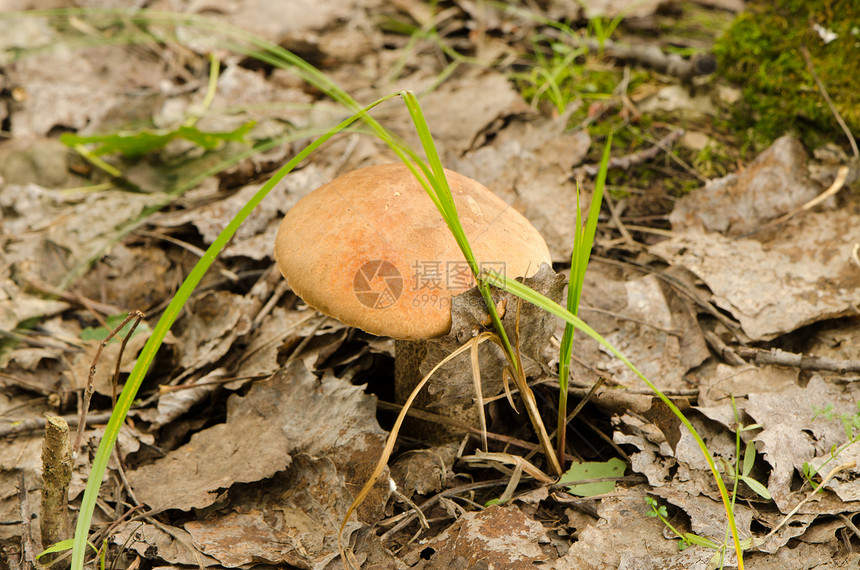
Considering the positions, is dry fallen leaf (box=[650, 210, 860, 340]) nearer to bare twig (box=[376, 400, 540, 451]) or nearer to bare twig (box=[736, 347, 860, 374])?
bare twig (box=[736, 347, 860, 374])

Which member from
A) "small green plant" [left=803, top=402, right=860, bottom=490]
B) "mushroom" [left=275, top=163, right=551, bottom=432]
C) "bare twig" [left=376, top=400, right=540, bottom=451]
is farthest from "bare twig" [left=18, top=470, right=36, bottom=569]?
"small green plant" [left=803, top=402, right=860, bottom=490]

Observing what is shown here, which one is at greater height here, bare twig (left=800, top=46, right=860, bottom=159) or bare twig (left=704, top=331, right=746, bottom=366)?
bare twig (left=800, top=46, right=860, bottom=159)

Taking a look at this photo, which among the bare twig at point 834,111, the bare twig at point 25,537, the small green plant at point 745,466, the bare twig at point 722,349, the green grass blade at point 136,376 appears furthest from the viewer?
the bare twig at point 834,111

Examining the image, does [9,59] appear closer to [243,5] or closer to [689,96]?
[243,5]

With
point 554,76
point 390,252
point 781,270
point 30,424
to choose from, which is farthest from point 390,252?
point 554,76

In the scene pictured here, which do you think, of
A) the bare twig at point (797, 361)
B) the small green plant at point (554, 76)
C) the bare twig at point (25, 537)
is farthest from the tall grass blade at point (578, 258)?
the small green plant at point (554, 76)

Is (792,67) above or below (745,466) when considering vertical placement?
above

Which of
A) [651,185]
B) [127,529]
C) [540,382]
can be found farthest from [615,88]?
[127,529]

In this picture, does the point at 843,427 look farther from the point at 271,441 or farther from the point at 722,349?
the point at 271,441

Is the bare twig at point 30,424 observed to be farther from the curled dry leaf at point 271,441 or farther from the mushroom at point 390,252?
the mushroom at point 390,252

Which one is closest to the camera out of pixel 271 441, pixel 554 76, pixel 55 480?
pixel 55 480
